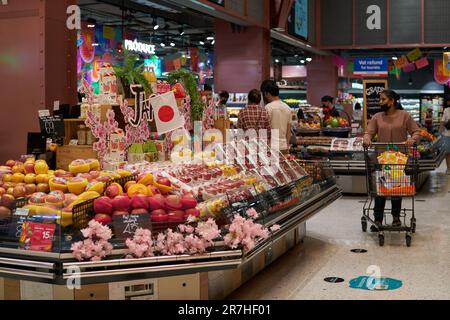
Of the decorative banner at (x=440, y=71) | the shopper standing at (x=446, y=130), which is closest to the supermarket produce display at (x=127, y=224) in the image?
the shopper standing at (x=446, y=130)

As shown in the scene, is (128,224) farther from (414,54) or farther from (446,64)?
(446,64)

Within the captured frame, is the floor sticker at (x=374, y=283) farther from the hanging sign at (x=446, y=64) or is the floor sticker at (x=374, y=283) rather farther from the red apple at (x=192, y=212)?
the hanging sign at (x=446, y=64)

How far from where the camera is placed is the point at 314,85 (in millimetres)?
18516

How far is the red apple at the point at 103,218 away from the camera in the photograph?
3.59m

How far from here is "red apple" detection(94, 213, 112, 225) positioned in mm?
3594

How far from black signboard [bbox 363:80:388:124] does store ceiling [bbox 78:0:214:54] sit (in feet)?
14.2

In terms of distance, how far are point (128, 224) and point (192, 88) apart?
2855 mm

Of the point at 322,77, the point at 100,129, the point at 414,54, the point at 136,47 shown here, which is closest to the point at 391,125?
the point at 100,129

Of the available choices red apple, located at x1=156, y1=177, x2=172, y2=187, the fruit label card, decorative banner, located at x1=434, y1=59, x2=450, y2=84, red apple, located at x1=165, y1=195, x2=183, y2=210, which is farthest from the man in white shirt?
decorative banner, located at x1=434, y1=59, x2=450, y2=84

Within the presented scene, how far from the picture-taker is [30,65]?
603cm

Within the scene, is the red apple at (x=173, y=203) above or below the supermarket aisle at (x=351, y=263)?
above

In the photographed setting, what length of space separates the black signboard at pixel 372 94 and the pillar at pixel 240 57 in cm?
315
